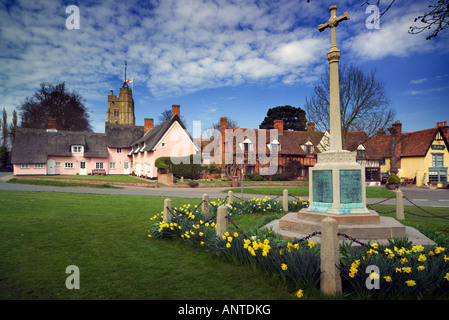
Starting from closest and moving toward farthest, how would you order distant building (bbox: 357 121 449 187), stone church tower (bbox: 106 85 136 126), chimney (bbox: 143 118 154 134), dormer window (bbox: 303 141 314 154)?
distant building (bbox: 357 121 449 187), dormer window (bbox: 303 141 314 154), chimney (bbox: 143 118 154 134), stone church tower (bbox: 106 85 136 126)

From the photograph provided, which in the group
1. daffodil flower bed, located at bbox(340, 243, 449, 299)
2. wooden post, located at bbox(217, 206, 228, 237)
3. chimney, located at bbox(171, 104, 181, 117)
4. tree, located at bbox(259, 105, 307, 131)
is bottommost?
daffodil flower bed, located at bbox(340, 243, 449, 299)

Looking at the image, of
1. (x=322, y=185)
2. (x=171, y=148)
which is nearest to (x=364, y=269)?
(x=322, y=185)

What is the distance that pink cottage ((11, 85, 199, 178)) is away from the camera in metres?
35.1

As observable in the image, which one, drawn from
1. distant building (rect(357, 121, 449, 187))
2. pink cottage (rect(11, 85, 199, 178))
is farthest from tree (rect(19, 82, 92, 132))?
distant building (rect(357, 121, 449, 187))

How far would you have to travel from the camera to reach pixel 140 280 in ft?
15.0

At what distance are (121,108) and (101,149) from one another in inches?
1312

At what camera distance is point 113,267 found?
16.8 feet

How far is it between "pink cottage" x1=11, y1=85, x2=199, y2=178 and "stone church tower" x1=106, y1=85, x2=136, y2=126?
89.4 ft


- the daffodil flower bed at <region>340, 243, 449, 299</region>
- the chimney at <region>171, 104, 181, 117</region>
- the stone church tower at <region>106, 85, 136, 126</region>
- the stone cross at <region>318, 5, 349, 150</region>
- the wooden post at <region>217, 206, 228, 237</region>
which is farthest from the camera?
the stone church tower at <region>106, 85, 136, 126</region>

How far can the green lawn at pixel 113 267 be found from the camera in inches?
163

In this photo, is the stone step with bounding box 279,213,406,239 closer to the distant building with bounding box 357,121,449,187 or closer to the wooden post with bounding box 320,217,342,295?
the wooden post with bounding box 320,217,342,295

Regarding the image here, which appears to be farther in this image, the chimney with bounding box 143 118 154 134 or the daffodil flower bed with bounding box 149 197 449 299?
the chimney with bounding box 143 118 154 134
